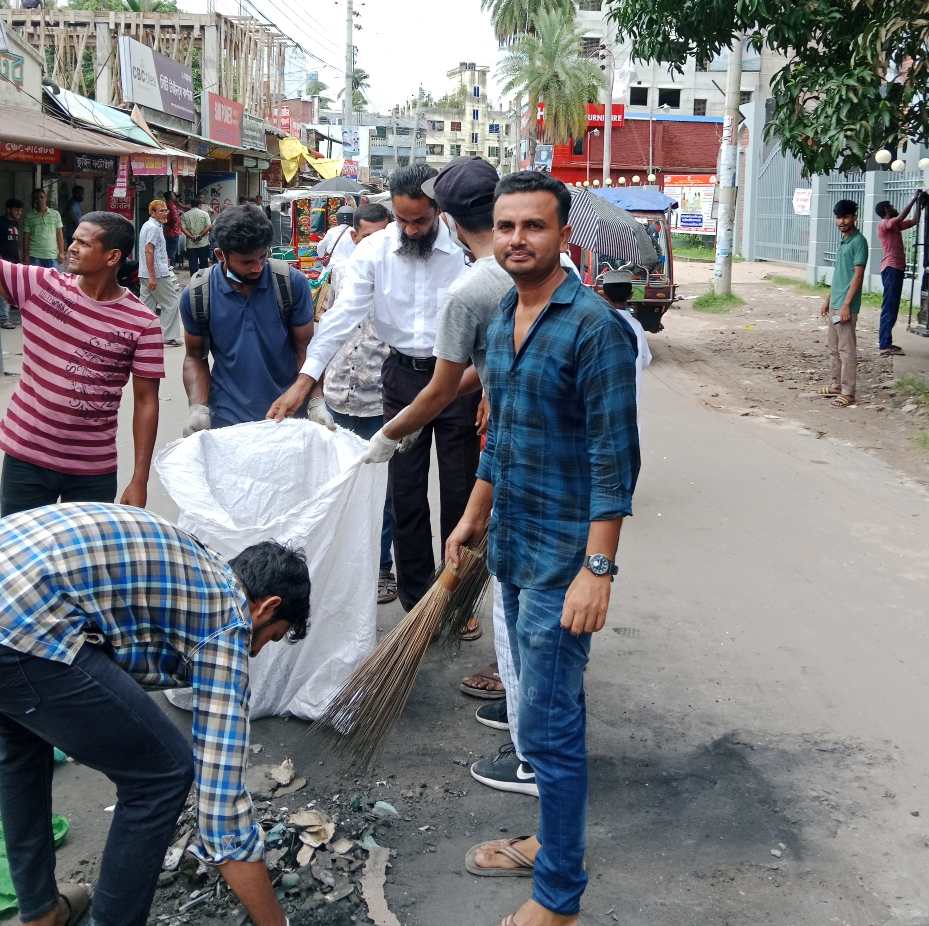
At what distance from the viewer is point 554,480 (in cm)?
254

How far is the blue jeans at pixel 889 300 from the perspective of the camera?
1258 centimetres

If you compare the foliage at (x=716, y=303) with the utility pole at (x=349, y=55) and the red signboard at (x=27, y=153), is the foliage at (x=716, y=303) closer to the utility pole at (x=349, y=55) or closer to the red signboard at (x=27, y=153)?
the red signboard at (x=27, y=153)

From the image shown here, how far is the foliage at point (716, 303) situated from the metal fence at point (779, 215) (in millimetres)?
7477

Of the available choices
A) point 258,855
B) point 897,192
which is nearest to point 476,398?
point 258,855

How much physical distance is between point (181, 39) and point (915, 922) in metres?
31.1

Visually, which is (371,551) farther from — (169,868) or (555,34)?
(555,34)

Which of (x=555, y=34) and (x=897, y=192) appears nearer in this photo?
(x=897, y=192)

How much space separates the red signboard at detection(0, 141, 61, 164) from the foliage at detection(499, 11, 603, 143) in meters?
42.3

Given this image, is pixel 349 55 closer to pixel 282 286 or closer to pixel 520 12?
pixel 520 12

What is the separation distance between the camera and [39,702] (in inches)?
83.9

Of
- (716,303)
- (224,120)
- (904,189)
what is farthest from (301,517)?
(224,120)

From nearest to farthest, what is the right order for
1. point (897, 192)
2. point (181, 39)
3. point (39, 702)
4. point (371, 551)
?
point (39, 702), point (371, 551), point (897, 192), point (181, 39)

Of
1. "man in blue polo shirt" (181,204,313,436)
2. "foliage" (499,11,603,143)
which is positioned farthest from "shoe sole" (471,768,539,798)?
"foliage" (499,11,603,143)

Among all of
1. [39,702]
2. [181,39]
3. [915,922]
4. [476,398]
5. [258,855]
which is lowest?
[915,922]
